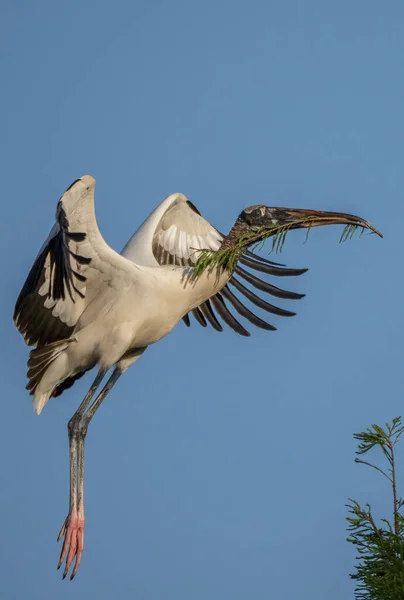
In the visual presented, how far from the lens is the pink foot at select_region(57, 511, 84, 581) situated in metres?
7.63

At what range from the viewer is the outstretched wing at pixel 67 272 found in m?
7.45

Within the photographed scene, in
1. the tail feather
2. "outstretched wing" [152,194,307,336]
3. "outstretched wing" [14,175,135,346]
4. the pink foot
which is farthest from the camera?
"outstretched wing" [152,194,307,336]

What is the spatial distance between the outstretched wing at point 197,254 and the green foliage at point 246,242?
1.43 m

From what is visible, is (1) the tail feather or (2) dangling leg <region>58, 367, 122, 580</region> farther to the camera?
(1) the tail feather

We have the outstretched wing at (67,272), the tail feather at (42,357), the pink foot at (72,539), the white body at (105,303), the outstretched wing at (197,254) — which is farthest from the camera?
the outstretched wing at (197,254)

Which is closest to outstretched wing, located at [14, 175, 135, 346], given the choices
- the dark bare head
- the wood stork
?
the wood stork

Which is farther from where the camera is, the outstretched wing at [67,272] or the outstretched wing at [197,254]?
the outstretched wing at [197,254]

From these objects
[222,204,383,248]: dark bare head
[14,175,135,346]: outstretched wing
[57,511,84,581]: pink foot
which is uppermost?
[222,204,383,248]: dark bare head

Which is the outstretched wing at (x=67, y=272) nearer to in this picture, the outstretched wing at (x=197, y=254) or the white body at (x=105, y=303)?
the white body at (x=105, y=303)

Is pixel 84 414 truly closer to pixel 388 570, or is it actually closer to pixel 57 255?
pixel 57 255

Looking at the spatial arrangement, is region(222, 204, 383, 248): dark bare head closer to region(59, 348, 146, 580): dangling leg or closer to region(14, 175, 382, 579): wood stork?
region(14, 175, 382, 579): wood stork

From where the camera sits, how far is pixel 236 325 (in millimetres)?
9758

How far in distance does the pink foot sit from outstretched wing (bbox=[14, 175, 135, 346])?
144 cm

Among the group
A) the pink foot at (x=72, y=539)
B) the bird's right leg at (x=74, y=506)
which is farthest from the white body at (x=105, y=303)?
the pink foot at (x=72, y=539)
